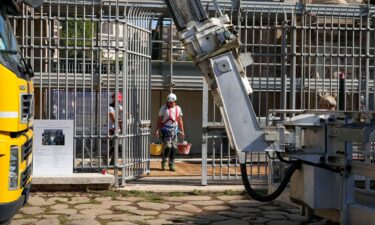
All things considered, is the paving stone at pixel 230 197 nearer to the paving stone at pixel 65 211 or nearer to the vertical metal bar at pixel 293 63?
the vertical metal bar at pixel 293 63

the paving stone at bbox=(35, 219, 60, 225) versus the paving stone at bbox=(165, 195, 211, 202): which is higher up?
the paving stone at bbox=(165, 195, 211, 202)

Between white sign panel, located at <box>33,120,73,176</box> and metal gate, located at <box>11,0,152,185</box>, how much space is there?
346 mm

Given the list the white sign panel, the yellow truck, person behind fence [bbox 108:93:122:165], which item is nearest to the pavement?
the white sign panel

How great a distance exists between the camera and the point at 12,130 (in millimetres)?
5820

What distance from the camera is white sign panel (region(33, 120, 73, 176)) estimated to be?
10.1 m

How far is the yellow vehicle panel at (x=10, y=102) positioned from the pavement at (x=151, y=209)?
2.48 m

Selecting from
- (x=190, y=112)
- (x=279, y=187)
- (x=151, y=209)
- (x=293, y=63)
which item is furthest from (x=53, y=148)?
(x=190, y=112)

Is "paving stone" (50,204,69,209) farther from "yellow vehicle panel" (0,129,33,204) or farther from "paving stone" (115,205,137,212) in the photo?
"yellow vehicle panel" (0,129,33,204)

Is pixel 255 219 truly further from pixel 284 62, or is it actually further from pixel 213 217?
pixel 284 62

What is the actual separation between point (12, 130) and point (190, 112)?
12315 millimetres

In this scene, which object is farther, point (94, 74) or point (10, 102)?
point (94, 74)

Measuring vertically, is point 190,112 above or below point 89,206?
above

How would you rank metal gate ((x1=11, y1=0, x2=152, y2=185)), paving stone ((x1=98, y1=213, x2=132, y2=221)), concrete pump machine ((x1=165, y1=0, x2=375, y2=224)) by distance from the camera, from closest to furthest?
concrete pump machine ((x1=165, y1=0, x2=375, y2=224))
paving stone ((x1=98, y1=213, x2=132, y2=221))
metal gate ((x1=11, y1=0, x2=152, y2=185))

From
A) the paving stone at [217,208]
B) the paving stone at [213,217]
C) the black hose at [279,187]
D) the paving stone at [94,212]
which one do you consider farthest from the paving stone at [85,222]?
the black hose at [279,187]
